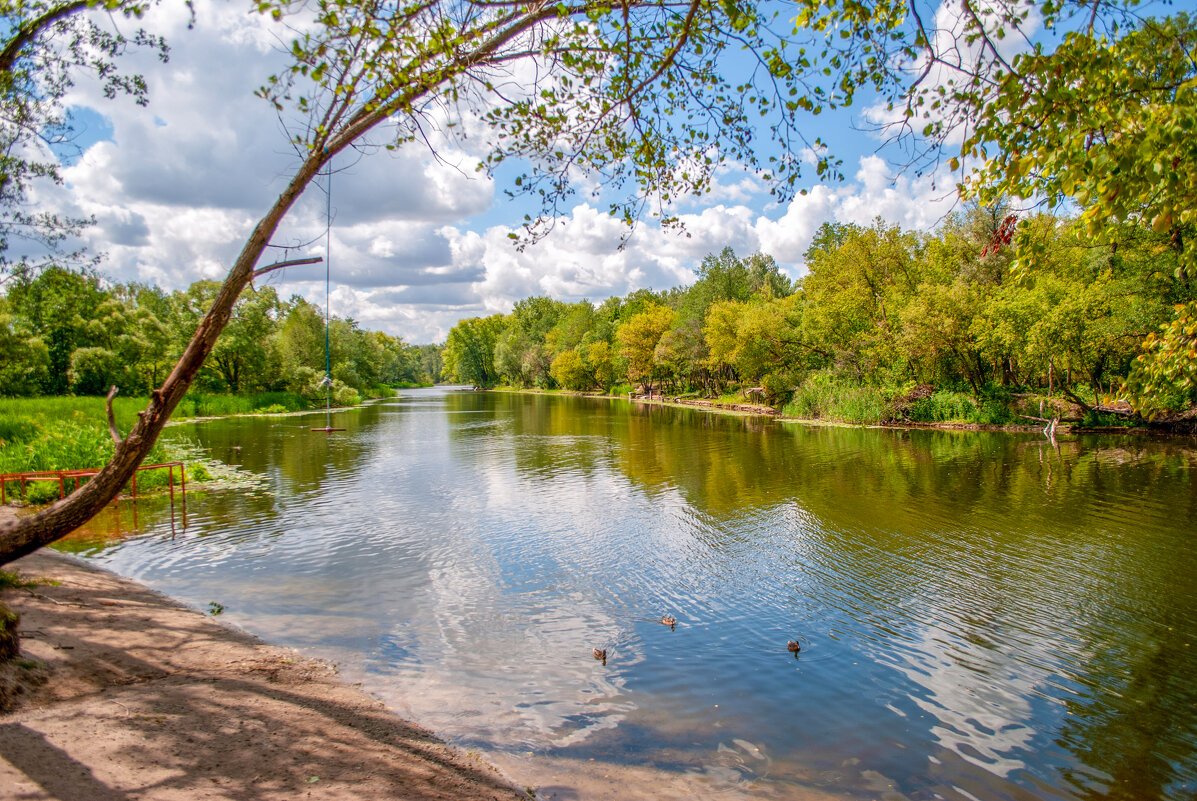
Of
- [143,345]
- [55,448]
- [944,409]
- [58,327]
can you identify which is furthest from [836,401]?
[58,327]

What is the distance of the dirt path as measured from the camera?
4.04m

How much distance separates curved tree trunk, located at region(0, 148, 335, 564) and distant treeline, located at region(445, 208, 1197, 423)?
634cm

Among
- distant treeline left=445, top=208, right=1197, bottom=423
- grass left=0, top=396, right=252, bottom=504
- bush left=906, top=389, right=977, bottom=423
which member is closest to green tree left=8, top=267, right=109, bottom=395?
grass left=0, top=396, right=252, bottom=504

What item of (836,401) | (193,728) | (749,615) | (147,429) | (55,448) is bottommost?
(749,615)

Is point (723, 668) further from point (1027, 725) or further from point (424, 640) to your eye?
point (424, 640)

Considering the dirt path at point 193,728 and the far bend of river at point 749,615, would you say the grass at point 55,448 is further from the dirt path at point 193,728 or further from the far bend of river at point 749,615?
the dirt path at point 193,728

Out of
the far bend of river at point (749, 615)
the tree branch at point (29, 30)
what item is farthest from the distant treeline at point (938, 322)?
the tree branch at point (29, 30)

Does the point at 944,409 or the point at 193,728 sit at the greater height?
the point at 944,409

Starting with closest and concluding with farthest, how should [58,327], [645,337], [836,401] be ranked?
[58,327] → [836,401] → [645,337]

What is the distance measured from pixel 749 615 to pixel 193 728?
6.97m

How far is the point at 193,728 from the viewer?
4879 mm

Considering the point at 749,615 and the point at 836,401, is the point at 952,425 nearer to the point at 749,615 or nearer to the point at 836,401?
the point at 836,401

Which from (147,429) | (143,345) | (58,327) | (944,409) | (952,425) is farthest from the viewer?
(143,345)

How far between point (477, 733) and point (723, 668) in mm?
3070
